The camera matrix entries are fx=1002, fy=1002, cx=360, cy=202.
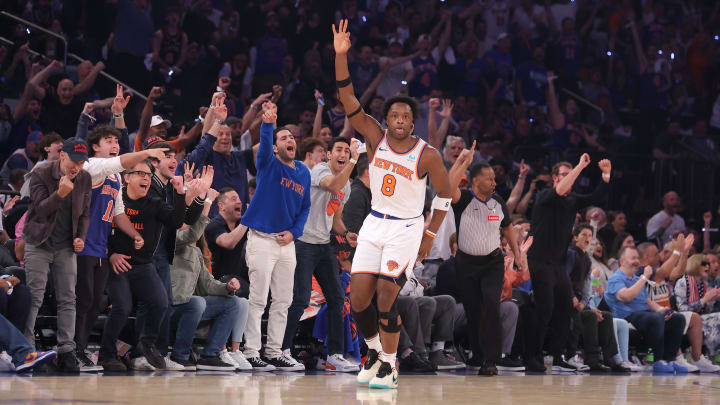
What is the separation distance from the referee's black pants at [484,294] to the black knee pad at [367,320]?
199 cm

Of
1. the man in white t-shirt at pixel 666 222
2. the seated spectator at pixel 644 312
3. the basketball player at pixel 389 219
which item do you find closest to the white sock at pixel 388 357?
the basketball player at pixel 389 219

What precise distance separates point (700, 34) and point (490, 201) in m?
10.4

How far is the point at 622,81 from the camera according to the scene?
17453mm

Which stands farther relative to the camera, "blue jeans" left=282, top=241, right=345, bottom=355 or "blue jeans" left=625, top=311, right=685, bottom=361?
"blue jeans" left=625, top=311, right=685, bottom=361

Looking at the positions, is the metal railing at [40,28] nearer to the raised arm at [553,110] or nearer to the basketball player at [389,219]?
the basketball player at [389,219]

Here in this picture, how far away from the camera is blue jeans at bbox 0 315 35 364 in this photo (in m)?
7.33

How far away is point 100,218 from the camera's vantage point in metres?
8.05

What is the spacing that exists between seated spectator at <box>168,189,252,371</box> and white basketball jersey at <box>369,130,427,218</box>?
6.65 ft

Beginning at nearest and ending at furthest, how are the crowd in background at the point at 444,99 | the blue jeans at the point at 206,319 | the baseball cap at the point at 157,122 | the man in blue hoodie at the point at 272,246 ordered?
the blue jeans at the point at 206,319 < the man in blue hoodie at the point at 272,246 < the baseball cap at the point at 157,122 < the crowd in background at the point at 444,99

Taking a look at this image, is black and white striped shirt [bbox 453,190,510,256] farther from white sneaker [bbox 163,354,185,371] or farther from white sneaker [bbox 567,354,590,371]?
white sneaker [bbox 163,354,185,371]

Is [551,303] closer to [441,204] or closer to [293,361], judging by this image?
[293,361]

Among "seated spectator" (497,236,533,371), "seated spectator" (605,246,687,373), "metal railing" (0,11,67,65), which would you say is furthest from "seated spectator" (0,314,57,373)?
"seated spectator" (605,246,687,373)

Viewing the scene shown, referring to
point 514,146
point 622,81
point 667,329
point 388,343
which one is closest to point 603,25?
point 622,81

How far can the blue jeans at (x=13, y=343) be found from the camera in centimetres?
733
